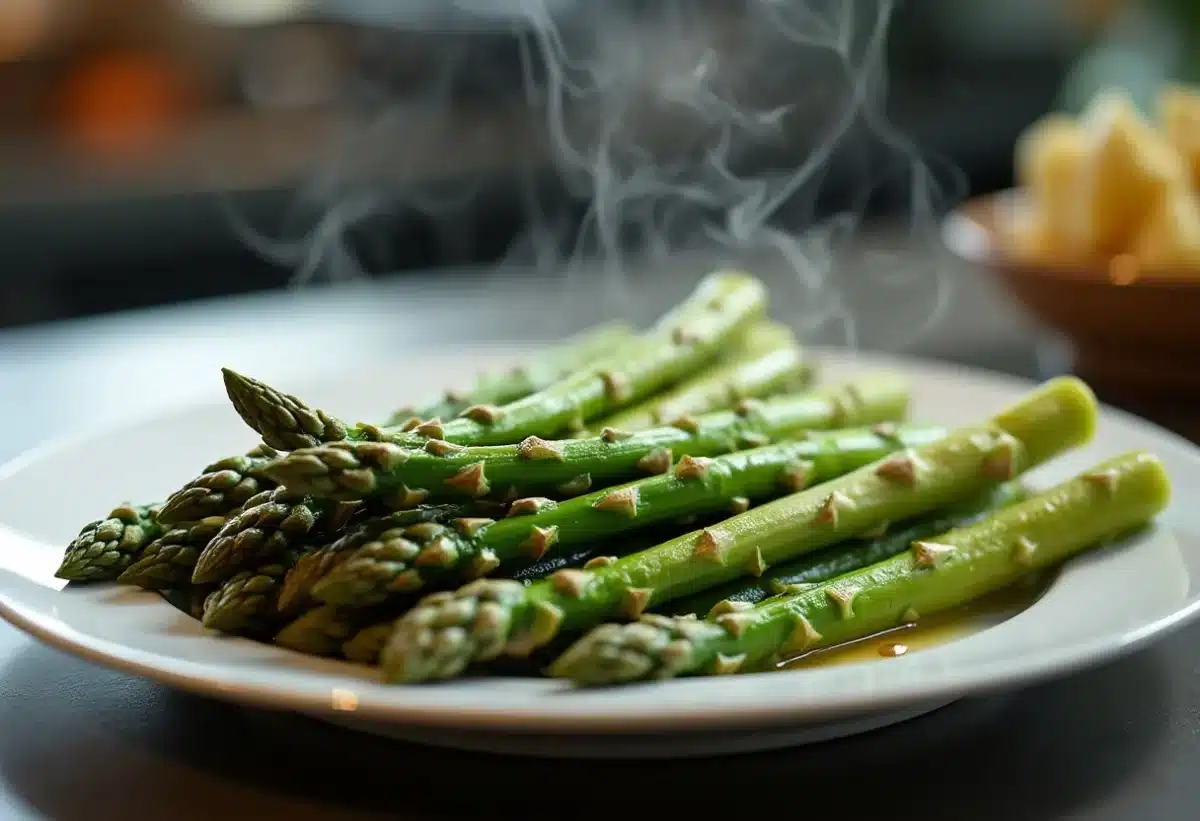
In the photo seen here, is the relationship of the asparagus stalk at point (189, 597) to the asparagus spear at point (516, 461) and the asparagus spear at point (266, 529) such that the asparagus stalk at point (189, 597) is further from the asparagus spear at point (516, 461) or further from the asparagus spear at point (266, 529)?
the asparagus spear at point (516, 461)

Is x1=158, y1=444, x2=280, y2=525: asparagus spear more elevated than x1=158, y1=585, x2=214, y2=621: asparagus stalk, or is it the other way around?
x1=158, y1=444, x2=280, y2=525: asparagus spear

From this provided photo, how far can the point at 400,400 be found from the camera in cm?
204

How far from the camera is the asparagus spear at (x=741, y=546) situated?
3.44 feet

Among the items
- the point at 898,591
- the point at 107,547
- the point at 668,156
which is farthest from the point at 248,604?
the point at 668,156

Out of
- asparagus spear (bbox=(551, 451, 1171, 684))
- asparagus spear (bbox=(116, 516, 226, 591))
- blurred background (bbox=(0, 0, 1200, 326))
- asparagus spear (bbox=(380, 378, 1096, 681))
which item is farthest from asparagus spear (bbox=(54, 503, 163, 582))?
blurred background (bbox=(0, 0, 1200, 326))

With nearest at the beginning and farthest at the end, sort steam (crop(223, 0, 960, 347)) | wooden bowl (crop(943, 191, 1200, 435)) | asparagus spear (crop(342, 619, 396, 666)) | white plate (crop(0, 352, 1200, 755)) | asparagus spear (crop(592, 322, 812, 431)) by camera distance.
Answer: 1. white plate (crop(0, 352, 1200, 755))
2. asparagus spear (crop(342, 619, 396, 666))
3. asparagus spear (crop(592, 322, 812, 431))
4. wooden bowl (crop(943, 191, 1200, 435))
5. steam (crop(223, 0, 960, 347))

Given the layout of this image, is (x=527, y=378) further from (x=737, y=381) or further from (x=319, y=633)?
(x=319, y=633)

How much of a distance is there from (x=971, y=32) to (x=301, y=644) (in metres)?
6.81

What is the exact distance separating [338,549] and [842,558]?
1.70ft

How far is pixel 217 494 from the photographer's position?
1.34 meters

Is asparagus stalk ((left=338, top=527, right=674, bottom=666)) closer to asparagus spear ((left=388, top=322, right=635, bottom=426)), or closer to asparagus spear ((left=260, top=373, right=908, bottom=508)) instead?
asparagus spear ((left=260, top=373, right=908, bottom=508))

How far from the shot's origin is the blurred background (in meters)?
4.79

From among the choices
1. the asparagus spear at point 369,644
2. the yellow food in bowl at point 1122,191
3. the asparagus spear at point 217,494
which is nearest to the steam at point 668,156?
the yellow food in bowl at point 1122,191

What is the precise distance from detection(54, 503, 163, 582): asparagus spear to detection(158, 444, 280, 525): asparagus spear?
0.03 meters
